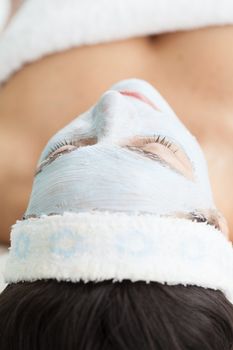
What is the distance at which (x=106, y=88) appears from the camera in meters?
1.24

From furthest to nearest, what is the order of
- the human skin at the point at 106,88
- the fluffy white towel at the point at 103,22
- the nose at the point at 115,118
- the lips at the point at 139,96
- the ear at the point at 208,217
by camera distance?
the fluffy white towel at the point at 103,22 < the human skin at the point at 106,88 < the lips at the point at 139,96 < the nose at the point at 115,118 < the ear at the point at 208,217

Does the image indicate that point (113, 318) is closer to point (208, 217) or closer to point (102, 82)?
point (208, 217)

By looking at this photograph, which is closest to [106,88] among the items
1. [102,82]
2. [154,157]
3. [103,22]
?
[102,82]

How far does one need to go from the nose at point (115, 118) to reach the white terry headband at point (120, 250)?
18 centimetres

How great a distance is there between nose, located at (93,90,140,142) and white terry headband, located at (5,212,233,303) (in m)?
0.18

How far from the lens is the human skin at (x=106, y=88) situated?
1.15 m

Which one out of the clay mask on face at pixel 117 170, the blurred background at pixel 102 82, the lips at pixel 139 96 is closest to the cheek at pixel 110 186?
the clay mask on face at pixel 117 170

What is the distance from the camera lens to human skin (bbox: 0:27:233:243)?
115 cm

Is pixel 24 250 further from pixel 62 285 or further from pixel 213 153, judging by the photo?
pixel 213 153

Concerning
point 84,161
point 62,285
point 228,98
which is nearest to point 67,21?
point 228,98

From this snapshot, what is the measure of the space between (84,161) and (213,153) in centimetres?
45

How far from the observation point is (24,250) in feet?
2.27

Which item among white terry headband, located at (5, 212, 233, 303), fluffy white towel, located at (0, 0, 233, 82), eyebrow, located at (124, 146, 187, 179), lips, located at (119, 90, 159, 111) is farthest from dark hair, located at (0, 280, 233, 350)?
fluffy white towel, located at (0, 0, 233, 82)

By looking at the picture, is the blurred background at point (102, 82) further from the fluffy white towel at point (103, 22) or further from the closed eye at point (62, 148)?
the closed eye at point (62, 148)
